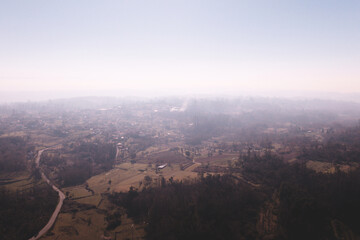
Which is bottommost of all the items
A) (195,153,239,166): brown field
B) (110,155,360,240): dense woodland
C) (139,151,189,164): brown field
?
(139,151,189,164): brown field

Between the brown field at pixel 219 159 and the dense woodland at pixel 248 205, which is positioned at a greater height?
the dense woodland at pixel 248 205

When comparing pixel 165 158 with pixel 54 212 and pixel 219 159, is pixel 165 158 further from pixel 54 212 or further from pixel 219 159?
pixel 54 212

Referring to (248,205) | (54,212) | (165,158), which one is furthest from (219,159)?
(54,212)

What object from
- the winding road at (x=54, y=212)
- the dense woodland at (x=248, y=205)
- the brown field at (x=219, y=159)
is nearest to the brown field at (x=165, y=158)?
the brown field at (x=219, y=159)

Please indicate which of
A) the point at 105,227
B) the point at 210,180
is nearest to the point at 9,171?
the point at 105,227

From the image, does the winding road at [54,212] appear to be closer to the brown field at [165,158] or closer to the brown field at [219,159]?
the brown field at [165,158]

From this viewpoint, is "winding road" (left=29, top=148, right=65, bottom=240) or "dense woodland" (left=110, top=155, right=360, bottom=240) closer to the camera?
"dense woodland" (left=110, top=155, right=360, bottom=240)

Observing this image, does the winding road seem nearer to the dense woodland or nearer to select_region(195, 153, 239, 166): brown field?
the dense woodland

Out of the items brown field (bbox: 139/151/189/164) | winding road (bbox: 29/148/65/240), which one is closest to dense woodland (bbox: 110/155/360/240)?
winding road (bbox: 29/148/65/240)

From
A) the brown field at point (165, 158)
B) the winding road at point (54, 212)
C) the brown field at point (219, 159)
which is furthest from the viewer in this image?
the brown field at point (165, 158)

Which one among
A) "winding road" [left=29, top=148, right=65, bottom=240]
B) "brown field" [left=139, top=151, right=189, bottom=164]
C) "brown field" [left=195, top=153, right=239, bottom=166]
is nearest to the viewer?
"winding road" [left=29, top=148, right=65, bottom=240]

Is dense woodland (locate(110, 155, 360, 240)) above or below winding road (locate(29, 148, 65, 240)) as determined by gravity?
above

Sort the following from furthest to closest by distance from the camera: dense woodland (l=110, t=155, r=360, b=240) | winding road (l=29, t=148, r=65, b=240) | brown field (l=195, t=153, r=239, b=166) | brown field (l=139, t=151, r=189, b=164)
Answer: brown field (l=139, t=151, r=189, b=164) < brown field (l=195, t=153, r=239, b=166) < winding road (l=29, t=148, r=65, b=240) < dense woodland (l=110, t=155, r=360, b=240)
